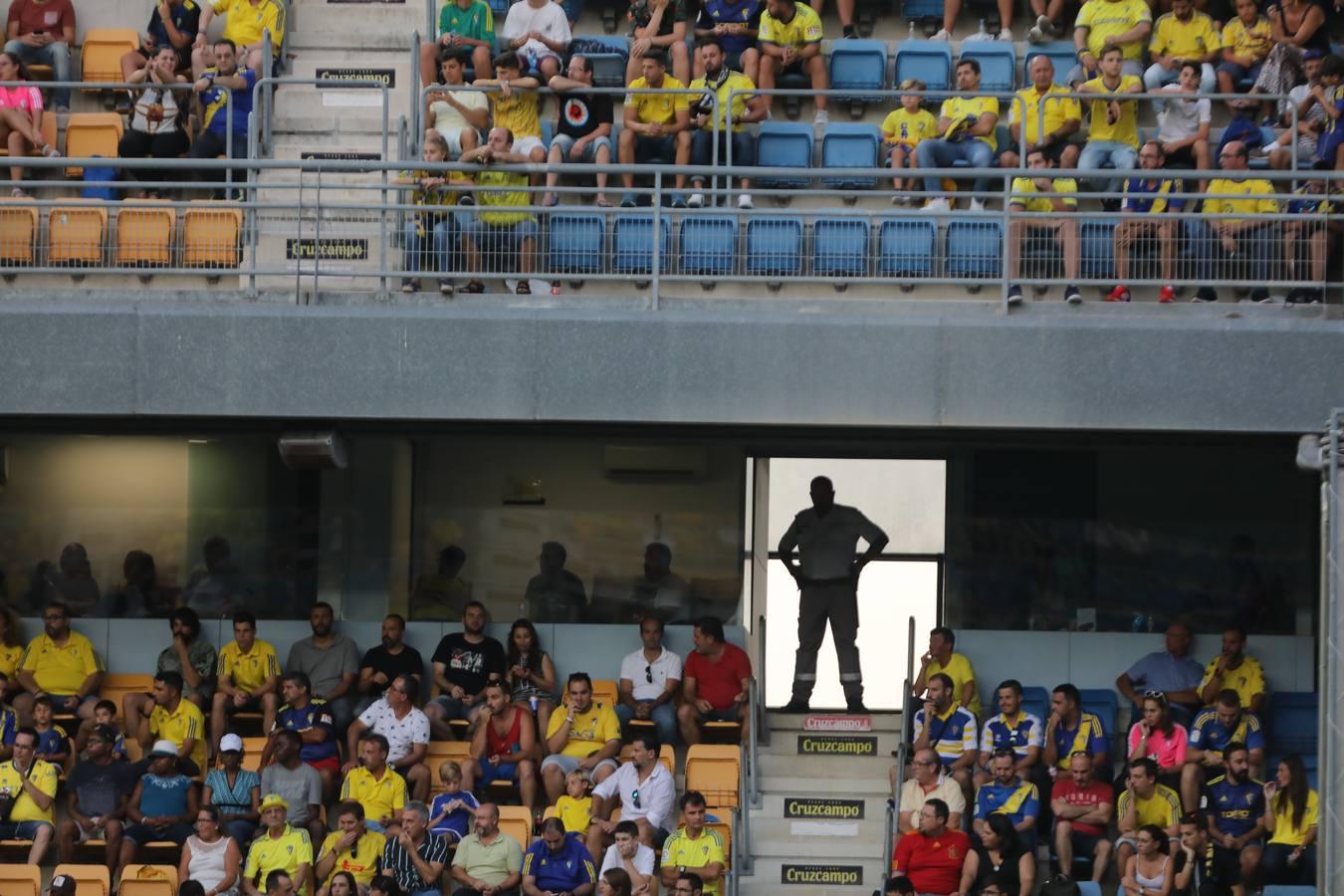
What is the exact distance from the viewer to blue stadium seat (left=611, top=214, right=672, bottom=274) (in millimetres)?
13992

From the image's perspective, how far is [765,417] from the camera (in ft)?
43.6

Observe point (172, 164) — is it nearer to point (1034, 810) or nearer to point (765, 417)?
point (765, 417)

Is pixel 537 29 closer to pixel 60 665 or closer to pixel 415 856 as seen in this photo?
pixel 60 665

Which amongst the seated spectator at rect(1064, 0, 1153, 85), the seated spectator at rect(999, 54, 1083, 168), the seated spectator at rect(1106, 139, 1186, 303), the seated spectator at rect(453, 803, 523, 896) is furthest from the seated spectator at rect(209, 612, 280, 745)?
the seated spectator at rect(1064, 0, 1153, 85)

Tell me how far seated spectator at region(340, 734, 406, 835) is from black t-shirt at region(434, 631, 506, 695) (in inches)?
44.2

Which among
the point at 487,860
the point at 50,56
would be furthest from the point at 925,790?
the point at 50,56

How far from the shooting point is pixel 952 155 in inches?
592

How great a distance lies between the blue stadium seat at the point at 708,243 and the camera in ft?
45.8

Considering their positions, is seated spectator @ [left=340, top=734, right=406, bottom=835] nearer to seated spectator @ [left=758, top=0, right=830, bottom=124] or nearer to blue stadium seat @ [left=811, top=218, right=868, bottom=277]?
blue stadium seat @ [left=811, top=218, right=868, bottom=277]

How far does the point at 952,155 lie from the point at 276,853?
6658 mm

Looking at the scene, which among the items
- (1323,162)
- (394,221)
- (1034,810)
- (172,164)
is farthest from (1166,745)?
(172,164)

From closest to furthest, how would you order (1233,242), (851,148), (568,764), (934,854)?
(934,854) < (1233,242) < (568,764) < (851,148)

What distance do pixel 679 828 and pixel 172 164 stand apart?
5.40 metres

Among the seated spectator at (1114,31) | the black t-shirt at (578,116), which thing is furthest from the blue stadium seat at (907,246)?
the black t-shirt at (578,116)
